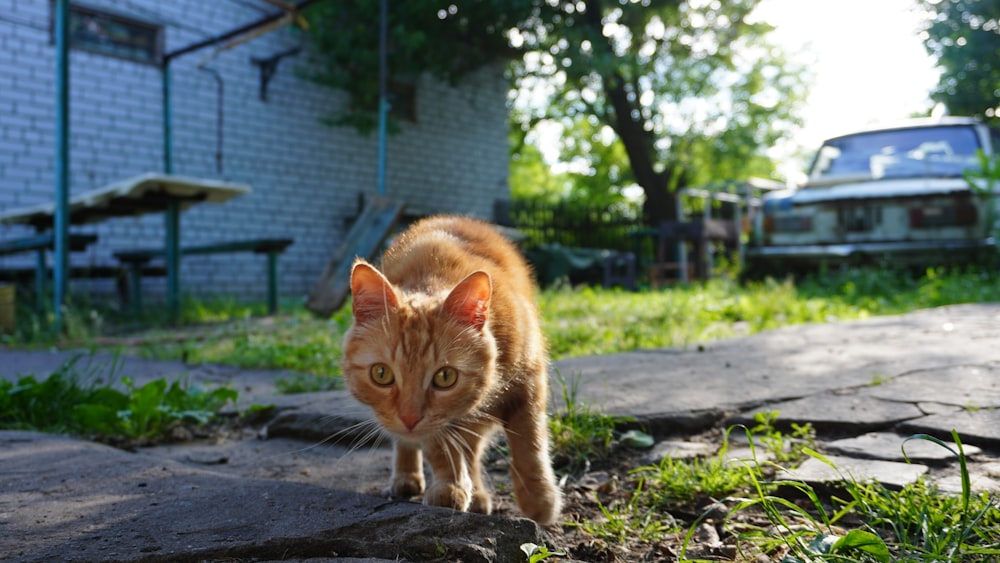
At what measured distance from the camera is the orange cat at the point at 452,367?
176cm

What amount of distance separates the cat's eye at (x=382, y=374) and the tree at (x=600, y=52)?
1194 cm

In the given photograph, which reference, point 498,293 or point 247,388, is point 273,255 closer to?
point 247,388

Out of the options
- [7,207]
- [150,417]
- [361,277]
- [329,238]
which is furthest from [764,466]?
[329,238]

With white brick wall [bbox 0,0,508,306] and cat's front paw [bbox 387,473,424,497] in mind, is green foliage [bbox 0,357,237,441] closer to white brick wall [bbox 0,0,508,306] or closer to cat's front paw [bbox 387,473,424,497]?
cat's front paw [bbox 387,473,424,497]

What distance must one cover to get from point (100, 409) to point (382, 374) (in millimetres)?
1718

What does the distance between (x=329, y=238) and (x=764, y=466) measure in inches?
499

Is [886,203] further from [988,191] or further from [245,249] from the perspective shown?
[245,249]

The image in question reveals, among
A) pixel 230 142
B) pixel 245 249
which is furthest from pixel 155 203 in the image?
pixel 230 142

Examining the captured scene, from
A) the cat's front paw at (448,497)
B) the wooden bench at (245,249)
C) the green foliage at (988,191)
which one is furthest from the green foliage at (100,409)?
the green foliage at (988,191)

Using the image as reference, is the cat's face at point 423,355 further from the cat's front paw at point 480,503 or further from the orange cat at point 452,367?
the cat's front paw at point 480,503

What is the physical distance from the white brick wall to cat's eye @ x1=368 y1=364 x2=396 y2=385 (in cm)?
955

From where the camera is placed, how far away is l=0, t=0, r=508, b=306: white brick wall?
999cm

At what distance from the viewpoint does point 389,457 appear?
2.71m

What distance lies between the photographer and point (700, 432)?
260 cm
